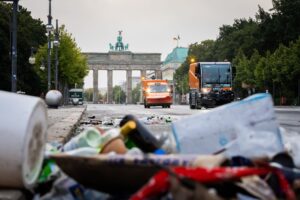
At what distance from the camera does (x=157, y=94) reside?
58.5m

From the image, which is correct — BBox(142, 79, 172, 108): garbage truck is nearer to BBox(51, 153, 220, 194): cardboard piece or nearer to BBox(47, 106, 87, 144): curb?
BBox(47, 106, 87, 144): curb

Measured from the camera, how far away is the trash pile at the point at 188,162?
12.9 ft

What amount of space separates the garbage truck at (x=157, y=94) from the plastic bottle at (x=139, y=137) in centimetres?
5199

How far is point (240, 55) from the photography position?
9650cm

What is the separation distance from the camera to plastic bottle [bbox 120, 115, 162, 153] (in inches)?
205

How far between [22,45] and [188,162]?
68479mm

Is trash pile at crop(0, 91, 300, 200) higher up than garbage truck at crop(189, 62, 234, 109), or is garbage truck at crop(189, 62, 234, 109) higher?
garbage truck at crop(189, 62, 234, 109)

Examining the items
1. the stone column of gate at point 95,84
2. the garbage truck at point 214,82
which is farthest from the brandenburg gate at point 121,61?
the garbage truck at point 214,82

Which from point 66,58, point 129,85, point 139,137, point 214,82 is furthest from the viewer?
point 129,85

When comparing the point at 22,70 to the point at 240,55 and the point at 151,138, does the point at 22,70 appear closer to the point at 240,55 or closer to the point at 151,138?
the point at 240,55

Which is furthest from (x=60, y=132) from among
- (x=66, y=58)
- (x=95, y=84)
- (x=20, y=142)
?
(x=95, y=84)

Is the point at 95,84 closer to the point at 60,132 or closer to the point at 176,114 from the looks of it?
the point at 176,114

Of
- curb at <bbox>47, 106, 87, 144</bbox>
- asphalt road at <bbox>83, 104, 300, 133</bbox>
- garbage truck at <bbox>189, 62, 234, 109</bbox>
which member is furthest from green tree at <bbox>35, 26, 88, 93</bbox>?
curb at <bbox>47, 106, 87, 144</bbox>

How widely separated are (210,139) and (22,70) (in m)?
69.2
